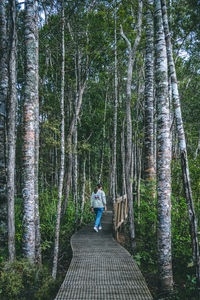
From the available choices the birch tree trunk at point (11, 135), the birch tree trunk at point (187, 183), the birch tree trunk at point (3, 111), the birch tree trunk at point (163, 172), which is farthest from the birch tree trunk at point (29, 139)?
the birch tree trunk at point (187, 183)

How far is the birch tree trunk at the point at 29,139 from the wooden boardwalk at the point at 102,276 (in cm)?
121

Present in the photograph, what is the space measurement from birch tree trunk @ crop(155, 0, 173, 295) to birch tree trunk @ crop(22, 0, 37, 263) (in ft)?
9.64

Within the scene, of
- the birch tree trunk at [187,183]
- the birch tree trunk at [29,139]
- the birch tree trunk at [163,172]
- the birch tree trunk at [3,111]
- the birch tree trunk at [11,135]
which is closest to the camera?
the birch tree trunk at [187,183]

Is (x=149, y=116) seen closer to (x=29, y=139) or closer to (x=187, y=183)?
(x=187, y=183)

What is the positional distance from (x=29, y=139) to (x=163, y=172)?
3.22 metres

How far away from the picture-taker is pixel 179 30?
8.50 m

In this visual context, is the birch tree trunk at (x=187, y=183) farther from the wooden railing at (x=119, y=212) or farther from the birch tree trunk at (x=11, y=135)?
the wooden railing at (x=119, y=212)

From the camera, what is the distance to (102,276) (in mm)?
4504

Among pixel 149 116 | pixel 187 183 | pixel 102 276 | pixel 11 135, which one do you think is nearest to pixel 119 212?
pixel 149 116

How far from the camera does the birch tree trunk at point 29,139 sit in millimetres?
5230

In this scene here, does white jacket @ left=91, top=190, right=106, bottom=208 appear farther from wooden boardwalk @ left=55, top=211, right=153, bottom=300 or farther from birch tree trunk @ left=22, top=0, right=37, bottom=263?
birch tree trunk @ left=22, top=0, right=37, bottom=263

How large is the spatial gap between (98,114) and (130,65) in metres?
8.49

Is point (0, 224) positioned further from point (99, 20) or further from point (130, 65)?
point (99, 20)

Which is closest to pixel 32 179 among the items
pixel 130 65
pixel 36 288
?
pixel 36 288
